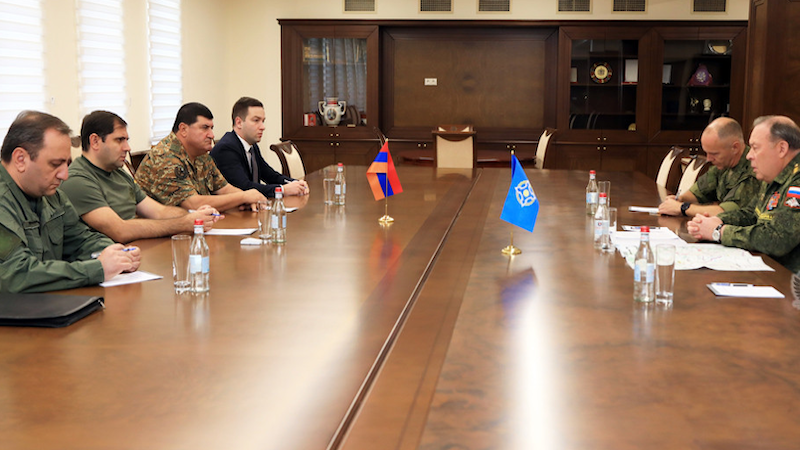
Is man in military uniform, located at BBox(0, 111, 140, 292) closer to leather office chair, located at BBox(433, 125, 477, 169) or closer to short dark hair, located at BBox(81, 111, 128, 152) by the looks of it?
short dark hair, located at BBox(81, 111, 128, 152)

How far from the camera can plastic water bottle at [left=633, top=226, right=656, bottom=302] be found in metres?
2.10

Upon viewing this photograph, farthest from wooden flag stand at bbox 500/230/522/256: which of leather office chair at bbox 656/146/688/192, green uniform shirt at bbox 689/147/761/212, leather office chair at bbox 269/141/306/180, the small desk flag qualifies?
leather office chair at bbox 269/141/306/180

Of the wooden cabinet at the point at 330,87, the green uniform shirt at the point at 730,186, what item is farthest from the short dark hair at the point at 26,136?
the wooden cabinet at the point at 330,87

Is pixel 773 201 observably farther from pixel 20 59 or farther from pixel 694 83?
pixel 694 83

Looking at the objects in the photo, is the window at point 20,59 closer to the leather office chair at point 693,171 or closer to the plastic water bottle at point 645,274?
the plastic water bottle at point 645,274

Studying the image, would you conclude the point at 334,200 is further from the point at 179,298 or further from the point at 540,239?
the point at 179,298

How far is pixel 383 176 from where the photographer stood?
364 cm

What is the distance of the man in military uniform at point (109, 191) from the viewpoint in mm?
2977

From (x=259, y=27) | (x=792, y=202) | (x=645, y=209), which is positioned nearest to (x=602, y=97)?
(x=259, y=27)

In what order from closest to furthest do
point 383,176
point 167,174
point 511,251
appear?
point 511,251, point 383,176, point 167,174

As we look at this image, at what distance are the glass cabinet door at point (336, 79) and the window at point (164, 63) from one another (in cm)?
144

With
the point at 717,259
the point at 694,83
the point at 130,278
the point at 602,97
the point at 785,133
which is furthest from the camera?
the point at 602,97

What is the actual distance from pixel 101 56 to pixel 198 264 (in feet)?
14.0

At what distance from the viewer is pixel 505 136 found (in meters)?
8.55
